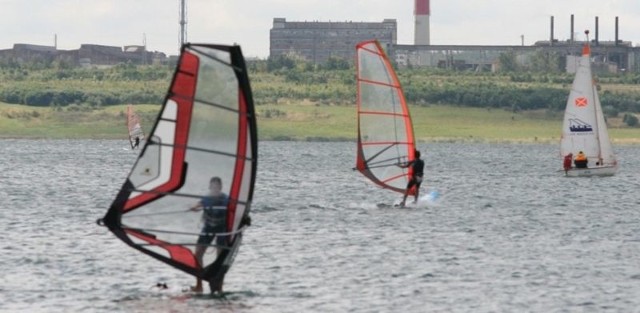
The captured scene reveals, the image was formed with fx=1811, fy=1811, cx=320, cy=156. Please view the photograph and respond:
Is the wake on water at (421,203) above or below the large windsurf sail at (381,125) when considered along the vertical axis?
below

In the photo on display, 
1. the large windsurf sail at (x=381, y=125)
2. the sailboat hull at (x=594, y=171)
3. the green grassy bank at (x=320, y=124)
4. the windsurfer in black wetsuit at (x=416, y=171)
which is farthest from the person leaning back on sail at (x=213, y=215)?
the green grassy bank at (x=320, y=124)

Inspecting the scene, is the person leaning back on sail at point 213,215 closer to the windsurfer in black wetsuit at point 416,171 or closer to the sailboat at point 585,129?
the windsurfer in black wetsuit at point 416,171

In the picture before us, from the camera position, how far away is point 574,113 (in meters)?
74.8

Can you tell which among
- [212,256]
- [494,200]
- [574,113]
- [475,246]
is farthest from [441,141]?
[212,256]

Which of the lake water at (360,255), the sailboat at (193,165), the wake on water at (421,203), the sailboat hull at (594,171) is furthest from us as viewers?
the sailboat hull at (594,171)

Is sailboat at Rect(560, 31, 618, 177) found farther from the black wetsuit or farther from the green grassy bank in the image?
the green grassy bank

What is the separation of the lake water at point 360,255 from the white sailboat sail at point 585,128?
2.87 m

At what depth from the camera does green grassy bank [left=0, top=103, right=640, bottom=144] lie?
16888 cm

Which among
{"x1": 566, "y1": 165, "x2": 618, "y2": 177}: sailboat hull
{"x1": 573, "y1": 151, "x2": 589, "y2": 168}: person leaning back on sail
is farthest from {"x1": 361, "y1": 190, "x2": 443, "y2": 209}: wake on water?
{"x1": 566, "y1": 165, "x2": 618, "y2": 177}: sailboat hull

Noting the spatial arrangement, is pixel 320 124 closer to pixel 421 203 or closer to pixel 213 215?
pixel 421 203

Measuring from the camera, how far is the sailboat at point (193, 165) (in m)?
28.7

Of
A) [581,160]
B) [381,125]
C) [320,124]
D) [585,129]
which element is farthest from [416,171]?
[320,124]

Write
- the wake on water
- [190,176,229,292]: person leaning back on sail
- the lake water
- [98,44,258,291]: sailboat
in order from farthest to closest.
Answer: the wake on water < the lake water < [190,176,229,292]: person leaning back on sail < [98,44,258,291]: sailboat

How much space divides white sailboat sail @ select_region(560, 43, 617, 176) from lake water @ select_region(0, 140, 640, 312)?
2.87 metres
